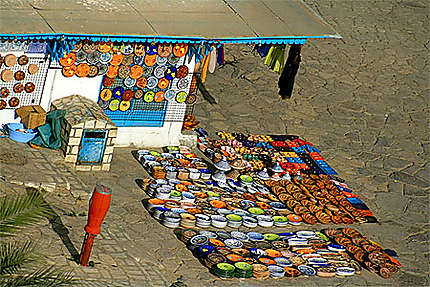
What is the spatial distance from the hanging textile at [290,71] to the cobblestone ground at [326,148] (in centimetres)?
127

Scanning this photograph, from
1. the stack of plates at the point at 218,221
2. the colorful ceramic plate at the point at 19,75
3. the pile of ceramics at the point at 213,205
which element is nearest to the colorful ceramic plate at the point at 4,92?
the colorful ceramic plate at the point at 19,75

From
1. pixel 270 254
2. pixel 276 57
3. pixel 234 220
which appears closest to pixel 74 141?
pixel 234 220

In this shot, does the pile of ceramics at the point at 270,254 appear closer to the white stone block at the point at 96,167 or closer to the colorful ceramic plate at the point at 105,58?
→ the white stone block at the point at 96,167

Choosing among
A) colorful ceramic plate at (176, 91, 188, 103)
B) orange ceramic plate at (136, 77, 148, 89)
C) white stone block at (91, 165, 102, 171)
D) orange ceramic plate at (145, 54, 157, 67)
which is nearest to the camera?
white stone block at (91, 165, 102, 171)

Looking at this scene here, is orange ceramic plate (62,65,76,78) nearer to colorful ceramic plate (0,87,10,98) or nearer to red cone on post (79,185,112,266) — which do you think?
colorful ceramic plate (0,87,10,98)

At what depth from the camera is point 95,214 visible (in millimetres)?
11906

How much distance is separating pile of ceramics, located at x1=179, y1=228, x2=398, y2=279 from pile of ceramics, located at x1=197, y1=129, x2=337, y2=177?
2.35 meters

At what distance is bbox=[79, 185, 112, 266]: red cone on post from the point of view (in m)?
11.8

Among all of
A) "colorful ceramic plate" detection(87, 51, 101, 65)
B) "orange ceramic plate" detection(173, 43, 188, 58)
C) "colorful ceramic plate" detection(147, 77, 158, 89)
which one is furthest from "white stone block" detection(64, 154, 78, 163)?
"orange ceramic plate" detection(173, 43, 188, 58)

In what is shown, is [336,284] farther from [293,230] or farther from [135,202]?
[135,202]

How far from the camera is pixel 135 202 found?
49.9 feet

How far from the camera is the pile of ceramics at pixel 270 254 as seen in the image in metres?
13.6

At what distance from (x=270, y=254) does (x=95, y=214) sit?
356 centimetres

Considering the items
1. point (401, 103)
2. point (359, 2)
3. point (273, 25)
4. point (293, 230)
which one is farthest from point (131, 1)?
point (359, 2)
